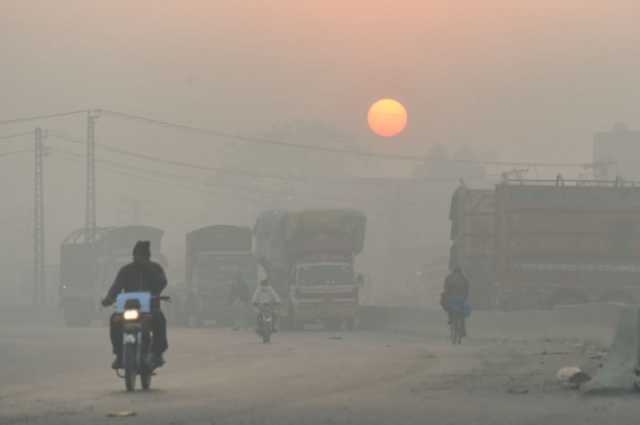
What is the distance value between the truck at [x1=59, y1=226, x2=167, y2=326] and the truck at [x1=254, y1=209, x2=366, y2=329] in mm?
8387

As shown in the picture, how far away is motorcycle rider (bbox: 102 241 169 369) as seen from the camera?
15.1 m

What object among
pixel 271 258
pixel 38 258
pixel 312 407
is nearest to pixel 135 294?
pixel 312 407

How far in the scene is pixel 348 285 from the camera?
41.4 metres

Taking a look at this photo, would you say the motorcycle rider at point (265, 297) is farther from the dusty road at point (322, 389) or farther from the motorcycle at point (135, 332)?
the motorcycle at point (135, 332)

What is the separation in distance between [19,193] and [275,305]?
170253 millimetres

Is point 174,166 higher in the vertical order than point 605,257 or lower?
higher

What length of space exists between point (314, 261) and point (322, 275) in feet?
5.74

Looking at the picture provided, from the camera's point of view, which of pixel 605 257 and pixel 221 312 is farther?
pixel 221 312

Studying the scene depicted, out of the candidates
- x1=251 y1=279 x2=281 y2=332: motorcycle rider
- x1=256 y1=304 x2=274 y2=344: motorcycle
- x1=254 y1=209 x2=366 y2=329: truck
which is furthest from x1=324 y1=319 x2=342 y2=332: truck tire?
x1=256 y1=304 x2=274 y2=344: motorcycle

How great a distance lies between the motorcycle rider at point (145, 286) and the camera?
15.1m

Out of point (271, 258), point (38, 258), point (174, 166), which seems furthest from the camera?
point (174, 166)

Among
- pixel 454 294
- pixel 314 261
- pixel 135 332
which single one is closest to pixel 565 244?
pixel 314 261

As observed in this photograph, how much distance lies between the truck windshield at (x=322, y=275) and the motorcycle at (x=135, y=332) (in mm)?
26330

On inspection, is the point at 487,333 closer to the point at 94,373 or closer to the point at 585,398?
the point at 94,373
